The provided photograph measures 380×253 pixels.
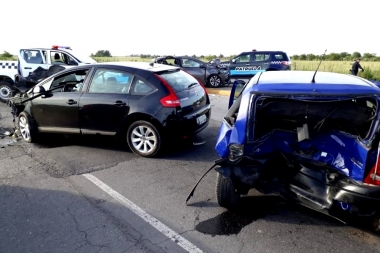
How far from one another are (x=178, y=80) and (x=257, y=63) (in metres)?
12.4

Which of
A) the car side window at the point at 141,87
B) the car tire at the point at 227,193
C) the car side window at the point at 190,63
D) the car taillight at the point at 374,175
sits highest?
the car side window at the point at 190,63

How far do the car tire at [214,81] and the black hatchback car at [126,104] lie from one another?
29.8 ft

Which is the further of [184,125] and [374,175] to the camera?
[184,125]

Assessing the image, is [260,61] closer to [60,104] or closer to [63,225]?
[60,104]

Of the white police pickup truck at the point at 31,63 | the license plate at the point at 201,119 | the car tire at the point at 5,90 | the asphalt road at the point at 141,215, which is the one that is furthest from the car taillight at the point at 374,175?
the car tire at the point at 5,90

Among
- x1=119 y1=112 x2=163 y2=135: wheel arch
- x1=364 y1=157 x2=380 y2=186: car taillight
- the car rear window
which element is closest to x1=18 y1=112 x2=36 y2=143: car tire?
x1=119 y1=112 x2=163 y2=135: wheel arch

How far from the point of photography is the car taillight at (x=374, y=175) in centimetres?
267

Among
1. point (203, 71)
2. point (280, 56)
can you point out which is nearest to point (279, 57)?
point (280, 56)

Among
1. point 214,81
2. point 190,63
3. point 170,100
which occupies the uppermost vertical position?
point 190,63

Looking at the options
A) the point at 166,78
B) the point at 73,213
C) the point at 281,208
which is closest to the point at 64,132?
the point at 166,78

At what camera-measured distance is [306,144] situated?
10.8 ft

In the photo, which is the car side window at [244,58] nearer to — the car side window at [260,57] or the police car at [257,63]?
the police car at [257,63]

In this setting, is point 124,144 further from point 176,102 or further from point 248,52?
point 248,52

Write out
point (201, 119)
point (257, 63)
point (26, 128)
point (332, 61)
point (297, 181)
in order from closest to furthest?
point (297, 181), point (201, 119), point (26, 128), point (257, 63), point (332, 61)
